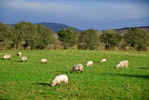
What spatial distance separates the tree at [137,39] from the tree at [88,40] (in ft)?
38.2

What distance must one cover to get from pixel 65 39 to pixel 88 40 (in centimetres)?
799

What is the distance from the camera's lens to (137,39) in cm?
7319

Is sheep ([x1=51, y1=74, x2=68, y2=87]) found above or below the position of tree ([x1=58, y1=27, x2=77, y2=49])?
below

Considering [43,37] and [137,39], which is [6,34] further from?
[137,39]

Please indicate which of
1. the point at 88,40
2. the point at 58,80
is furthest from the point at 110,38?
the point at 58,80

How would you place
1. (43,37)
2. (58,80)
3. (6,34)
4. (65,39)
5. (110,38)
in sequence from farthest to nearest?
1. (110,38)
2. (65,39)
3. (43,37)
4. (6,34)
5. (58,80)

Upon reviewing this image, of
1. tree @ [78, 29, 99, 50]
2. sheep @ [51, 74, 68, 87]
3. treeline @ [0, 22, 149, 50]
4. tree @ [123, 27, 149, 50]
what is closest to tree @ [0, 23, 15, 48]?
treeline @ [0, 22, 149, 50]

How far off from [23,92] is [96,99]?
4.41 meters

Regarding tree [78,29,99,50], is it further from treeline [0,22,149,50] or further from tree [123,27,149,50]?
tree [123,27,149,50]

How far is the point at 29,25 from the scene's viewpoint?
71500 mm

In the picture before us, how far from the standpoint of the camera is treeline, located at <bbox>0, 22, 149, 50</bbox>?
6644 cm

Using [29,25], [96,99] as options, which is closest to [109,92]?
[96,99]

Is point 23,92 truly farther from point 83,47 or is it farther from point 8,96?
point 83,47

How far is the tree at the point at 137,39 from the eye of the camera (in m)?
72.9
